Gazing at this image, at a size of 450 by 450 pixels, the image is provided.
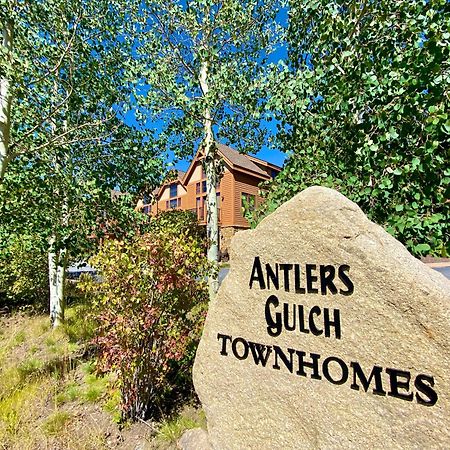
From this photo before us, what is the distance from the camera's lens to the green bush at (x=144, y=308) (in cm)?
381

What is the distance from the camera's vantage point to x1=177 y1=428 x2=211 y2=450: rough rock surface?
3235 mm

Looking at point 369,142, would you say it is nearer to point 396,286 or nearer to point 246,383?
point 396,286

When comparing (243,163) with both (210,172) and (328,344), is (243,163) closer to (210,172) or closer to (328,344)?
(210,172)

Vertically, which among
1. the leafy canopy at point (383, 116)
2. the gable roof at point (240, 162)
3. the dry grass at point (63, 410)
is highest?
the gable roof at point (240, 162)

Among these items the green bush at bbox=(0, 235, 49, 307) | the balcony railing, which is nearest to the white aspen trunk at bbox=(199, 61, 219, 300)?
the green bush at bbox=(0, 235, 49, 307)

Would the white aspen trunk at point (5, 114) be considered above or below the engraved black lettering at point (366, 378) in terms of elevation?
above

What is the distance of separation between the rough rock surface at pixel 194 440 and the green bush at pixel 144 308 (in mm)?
664

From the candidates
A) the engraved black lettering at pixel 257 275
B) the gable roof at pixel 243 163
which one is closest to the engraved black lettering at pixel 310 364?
the engraved black lettering at pixel 257 275

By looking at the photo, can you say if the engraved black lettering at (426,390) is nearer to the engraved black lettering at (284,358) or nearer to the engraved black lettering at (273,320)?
the engraved black lettering at (284,358)

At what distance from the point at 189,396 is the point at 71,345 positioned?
11.2 ft

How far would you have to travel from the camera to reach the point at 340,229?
2490 millimetres

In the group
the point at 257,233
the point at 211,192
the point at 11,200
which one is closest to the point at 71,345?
the point at 11,200

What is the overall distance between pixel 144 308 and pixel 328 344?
2148 millimetres

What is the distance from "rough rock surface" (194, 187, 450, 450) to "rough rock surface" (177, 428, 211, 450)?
0.22 metres
